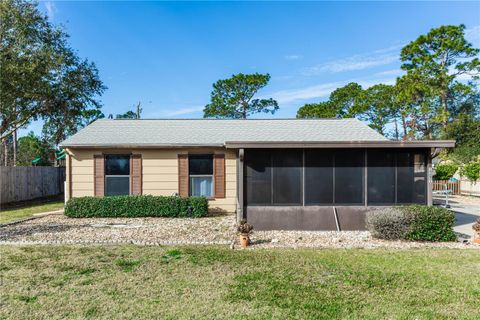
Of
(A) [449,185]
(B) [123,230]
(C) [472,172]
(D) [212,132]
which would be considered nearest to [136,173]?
(D) [212,132]

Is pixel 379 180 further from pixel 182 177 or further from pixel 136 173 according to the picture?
pixel 136 173

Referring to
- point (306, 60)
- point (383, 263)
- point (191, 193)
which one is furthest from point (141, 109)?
point (383, 263)

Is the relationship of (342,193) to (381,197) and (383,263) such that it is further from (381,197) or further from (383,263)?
(383,263)

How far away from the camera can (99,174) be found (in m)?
11.7

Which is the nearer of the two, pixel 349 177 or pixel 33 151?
pixel 349 177

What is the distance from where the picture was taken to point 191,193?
11852mm

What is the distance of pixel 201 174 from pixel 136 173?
2316 millimetres

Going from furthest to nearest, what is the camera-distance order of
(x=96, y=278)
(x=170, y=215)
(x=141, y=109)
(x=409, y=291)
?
1. (x=141, y=109)
2. (x=170, y=215)
3. (x=96, y=278)
4. (x=409, y=291)

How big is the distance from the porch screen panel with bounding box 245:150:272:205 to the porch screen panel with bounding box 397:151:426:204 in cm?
345

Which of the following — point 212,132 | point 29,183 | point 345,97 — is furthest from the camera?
point 345,97

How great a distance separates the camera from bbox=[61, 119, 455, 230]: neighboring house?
8.69 metres

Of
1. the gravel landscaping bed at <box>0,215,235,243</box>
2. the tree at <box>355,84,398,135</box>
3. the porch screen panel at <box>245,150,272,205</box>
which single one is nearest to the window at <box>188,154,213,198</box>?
the gravel landscaping bed at <box>0,215,235,243</box>

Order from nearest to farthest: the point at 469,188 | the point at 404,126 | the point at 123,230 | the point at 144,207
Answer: the point at 123,230 → the point at 144,207 → the point at 469,188 → the point at 404,126

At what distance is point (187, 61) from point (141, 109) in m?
17.4
